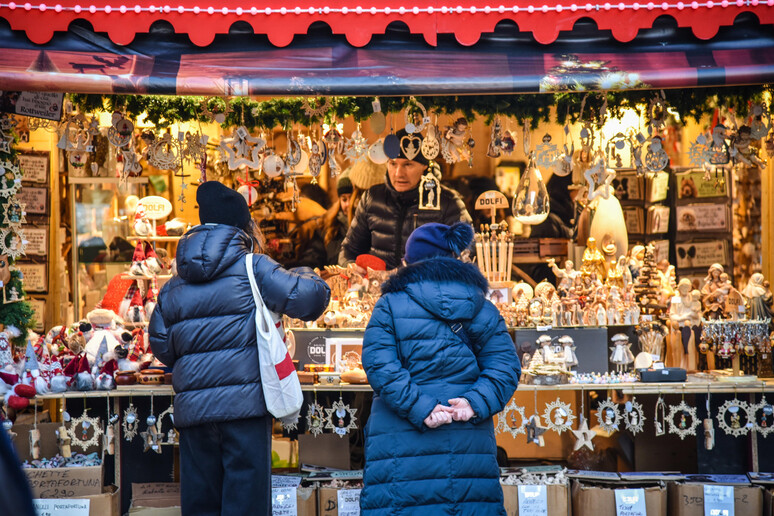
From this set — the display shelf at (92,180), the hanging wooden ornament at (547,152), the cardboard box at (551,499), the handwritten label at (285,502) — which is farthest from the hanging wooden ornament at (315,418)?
the display shelf at (92,180)

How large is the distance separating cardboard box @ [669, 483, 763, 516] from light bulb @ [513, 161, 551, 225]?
84.7 inches

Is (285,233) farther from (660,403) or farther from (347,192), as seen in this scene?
(660,403)

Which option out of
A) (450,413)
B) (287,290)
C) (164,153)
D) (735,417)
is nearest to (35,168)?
(164,153)

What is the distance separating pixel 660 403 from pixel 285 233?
3.97 m

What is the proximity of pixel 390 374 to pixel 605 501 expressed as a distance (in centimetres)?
193

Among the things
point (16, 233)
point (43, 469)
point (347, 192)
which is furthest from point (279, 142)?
point (43, 469)

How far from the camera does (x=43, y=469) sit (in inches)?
189

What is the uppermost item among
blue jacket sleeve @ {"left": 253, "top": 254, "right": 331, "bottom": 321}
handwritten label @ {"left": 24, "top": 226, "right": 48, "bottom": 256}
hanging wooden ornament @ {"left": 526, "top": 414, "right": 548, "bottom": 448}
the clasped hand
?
handwritten label @ {"left": 24, "top": 226, "right": 48, "bottom": 256}

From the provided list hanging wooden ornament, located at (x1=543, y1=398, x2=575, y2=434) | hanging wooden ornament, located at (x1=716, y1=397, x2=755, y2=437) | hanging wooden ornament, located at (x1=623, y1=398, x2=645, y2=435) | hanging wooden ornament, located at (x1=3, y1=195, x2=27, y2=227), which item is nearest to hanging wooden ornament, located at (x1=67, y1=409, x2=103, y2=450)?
hanging wooden ornament, located at (x1=3, y1=195, x2=27, y2=227)

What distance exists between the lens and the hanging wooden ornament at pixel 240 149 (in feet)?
18.2

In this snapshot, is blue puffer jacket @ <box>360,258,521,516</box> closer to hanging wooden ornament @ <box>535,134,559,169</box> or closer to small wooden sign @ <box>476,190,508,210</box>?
hanging wooden ornament @ <box>535,134,559,169</box>

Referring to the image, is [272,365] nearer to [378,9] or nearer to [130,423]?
[130,423]

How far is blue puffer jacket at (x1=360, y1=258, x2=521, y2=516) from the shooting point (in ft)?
11.8

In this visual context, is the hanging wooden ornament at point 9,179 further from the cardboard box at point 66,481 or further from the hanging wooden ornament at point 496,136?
the hanging wooden ornament at point 496,136
